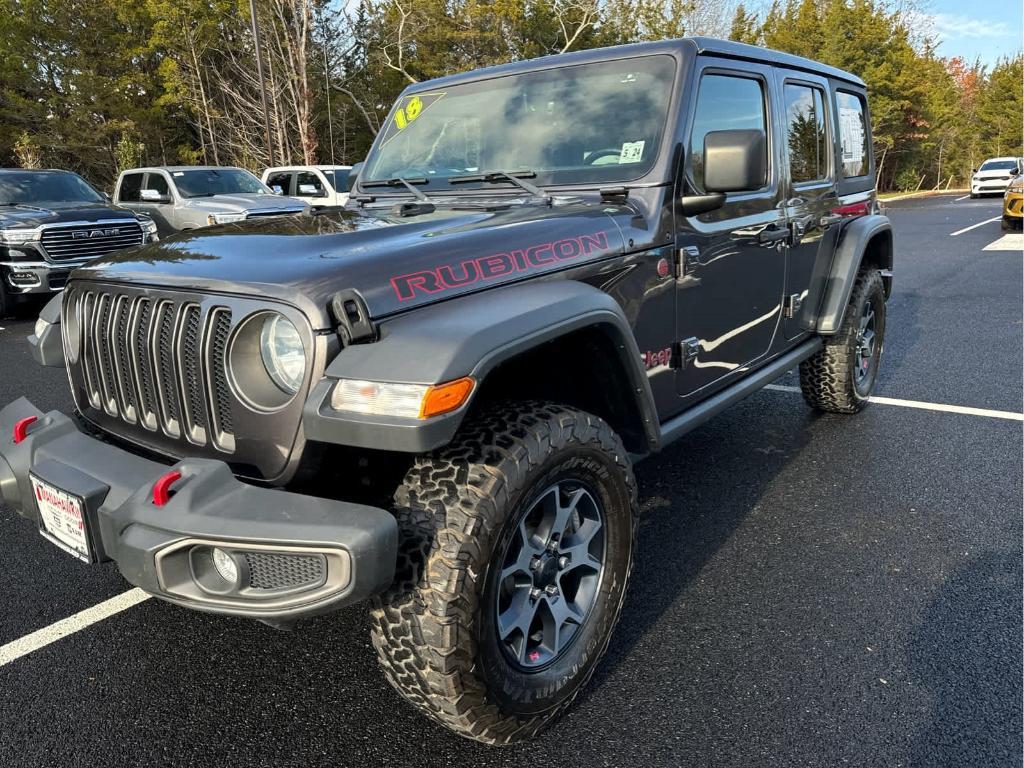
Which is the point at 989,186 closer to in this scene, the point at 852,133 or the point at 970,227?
the point at 970,227

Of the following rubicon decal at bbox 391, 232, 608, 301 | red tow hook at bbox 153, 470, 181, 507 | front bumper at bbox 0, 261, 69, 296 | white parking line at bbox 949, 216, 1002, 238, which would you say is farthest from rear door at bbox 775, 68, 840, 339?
white parking line at bbox 949, 216, 1002, 238

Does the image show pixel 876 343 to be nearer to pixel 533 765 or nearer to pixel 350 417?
pixel 533 765

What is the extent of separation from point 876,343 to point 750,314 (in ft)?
6.75

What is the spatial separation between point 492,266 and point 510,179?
937 mm

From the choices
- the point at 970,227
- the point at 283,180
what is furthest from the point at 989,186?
the point at 283,180

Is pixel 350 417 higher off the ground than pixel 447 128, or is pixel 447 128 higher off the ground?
pixel 447 128

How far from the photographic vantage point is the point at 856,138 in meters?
4.57

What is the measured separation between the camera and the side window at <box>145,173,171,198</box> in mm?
12141

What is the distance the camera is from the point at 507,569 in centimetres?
206

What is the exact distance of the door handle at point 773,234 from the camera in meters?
3.35

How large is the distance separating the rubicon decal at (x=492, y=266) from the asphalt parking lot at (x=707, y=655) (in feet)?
4.18

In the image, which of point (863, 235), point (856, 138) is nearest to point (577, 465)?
point (863, 235)

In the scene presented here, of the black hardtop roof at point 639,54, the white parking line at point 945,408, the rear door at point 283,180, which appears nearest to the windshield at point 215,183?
the rear door at point 283,180

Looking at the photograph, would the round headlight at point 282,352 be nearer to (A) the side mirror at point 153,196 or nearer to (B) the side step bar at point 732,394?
(B) the side step bar at point 732,394
